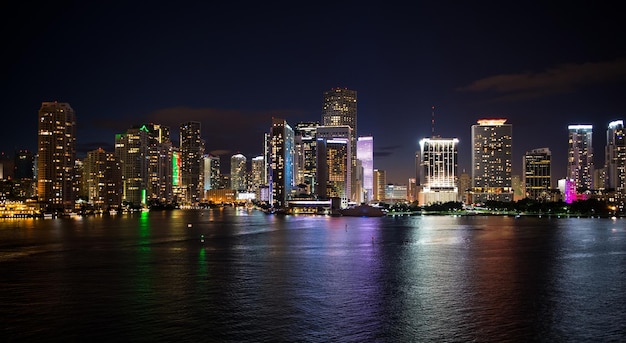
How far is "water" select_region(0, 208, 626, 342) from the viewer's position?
28.2m

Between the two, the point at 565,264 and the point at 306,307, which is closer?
the point at 306,307

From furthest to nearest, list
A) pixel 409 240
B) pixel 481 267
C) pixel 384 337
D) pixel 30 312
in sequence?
pixel 409 240, pixel 481 267, pixel 30 312, pixel 384 337

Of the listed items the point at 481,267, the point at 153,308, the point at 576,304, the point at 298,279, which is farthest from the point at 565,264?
the point at 153,308

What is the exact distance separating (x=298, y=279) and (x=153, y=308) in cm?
1351

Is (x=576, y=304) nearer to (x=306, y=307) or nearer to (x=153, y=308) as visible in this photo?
(x=306, y=307)

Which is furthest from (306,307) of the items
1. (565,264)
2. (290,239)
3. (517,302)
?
(290,239)

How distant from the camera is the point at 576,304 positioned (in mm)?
35000

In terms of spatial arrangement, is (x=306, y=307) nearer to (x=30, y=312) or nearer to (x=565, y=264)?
(x=30, y=312)

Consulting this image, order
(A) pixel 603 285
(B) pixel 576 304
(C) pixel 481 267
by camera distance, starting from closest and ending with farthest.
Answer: (B) pixel 576 304 < (A) pixel 603 285 < (C) pixel 481 267

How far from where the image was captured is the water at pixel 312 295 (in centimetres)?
2820

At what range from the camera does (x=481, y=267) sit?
167 feet

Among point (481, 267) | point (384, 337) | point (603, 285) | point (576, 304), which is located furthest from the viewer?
point (481, 267)

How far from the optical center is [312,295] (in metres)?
37.1

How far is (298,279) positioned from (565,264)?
27.1 m
